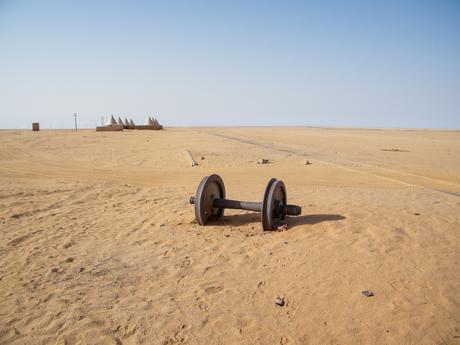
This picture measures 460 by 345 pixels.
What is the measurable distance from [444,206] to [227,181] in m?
5.46

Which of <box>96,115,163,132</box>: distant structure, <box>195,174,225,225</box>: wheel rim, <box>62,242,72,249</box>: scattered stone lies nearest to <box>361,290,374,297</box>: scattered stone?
<box>195,174,225,225</box>: wheel rim

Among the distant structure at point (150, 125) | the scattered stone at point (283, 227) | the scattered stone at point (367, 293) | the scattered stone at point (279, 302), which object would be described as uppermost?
the distant structure at point (150, 125)

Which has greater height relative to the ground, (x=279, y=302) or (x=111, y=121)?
(x=111, y=121)

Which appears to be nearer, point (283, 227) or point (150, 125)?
point (283, 227)

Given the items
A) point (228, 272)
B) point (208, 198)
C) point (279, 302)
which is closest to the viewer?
point (279, 302)

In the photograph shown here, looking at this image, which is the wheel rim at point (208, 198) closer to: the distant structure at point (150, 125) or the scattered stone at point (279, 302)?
the scattered stone at point (279, 302)

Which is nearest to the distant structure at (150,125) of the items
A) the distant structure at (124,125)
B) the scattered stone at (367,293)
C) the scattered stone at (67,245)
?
the distant structure at (124,125)

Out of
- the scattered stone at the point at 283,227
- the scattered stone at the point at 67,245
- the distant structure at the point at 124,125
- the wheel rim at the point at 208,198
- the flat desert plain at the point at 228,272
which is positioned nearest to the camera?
the flat desert plain at the point at 228,272

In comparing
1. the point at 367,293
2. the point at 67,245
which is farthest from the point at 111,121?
the point at 367,293

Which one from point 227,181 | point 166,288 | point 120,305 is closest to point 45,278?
point 120,305

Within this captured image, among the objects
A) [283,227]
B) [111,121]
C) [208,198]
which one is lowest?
[283,227]

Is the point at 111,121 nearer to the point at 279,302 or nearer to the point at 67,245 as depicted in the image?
the point at 67,245

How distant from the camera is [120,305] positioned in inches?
145

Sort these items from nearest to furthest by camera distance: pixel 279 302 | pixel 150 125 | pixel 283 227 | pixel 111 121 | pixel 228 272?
pixel 279 302 < pixel 228 272 < pixel 283 227 < pixel 111 121 < pixel 150 125
